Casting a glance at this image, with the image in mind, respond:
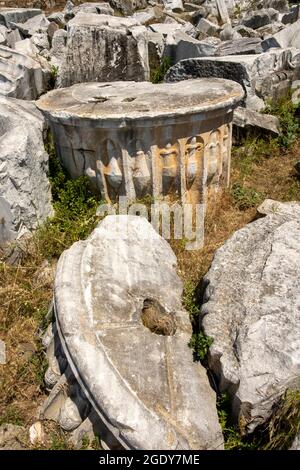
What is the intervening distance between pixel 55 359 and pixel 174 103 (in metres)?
2.48

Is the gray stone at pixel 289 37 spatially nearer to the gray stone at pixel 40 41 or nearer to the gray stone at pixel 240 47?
the gray stone at pixel 240 47

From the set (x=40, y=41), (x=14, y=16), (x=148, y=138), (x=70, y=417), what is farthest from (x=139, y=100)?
(x=14, y=16)

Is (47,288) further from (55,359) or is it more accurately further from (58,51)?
(58,51)

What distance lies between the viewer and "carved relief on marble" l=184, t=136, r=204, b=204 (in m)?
3.98

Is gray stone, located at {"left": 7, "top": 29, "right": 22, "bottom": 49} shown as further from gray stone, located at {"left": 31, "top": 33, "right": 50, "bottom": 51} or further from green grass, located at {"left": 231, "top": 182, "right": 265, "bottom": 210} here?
green grass, located at {"left": 231, "top": 182, "right": 265, "bottom": 210}

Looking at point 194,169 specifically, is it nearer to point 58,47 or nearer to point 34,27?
point 58,47

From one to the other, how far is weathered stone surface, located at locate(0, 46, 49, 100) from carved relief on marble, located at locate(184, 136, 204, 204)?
2538mm

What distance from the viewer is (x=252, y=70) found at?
5918mm

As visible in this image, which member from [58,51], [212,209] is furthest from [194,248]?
[58,51]

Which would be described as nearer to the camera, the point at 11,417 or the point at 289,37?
the point at 11,417

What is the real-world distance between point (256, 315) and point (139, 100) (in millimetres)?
2468

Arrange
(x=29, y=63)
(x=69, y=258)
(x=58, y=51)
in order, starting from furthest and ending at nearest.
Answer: (x=58, y=51) < (x=29, y=63) < (x=69, y=258)

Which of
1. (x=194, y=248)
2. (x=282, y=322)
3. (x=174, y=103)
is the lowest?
(x=194, y=248)
